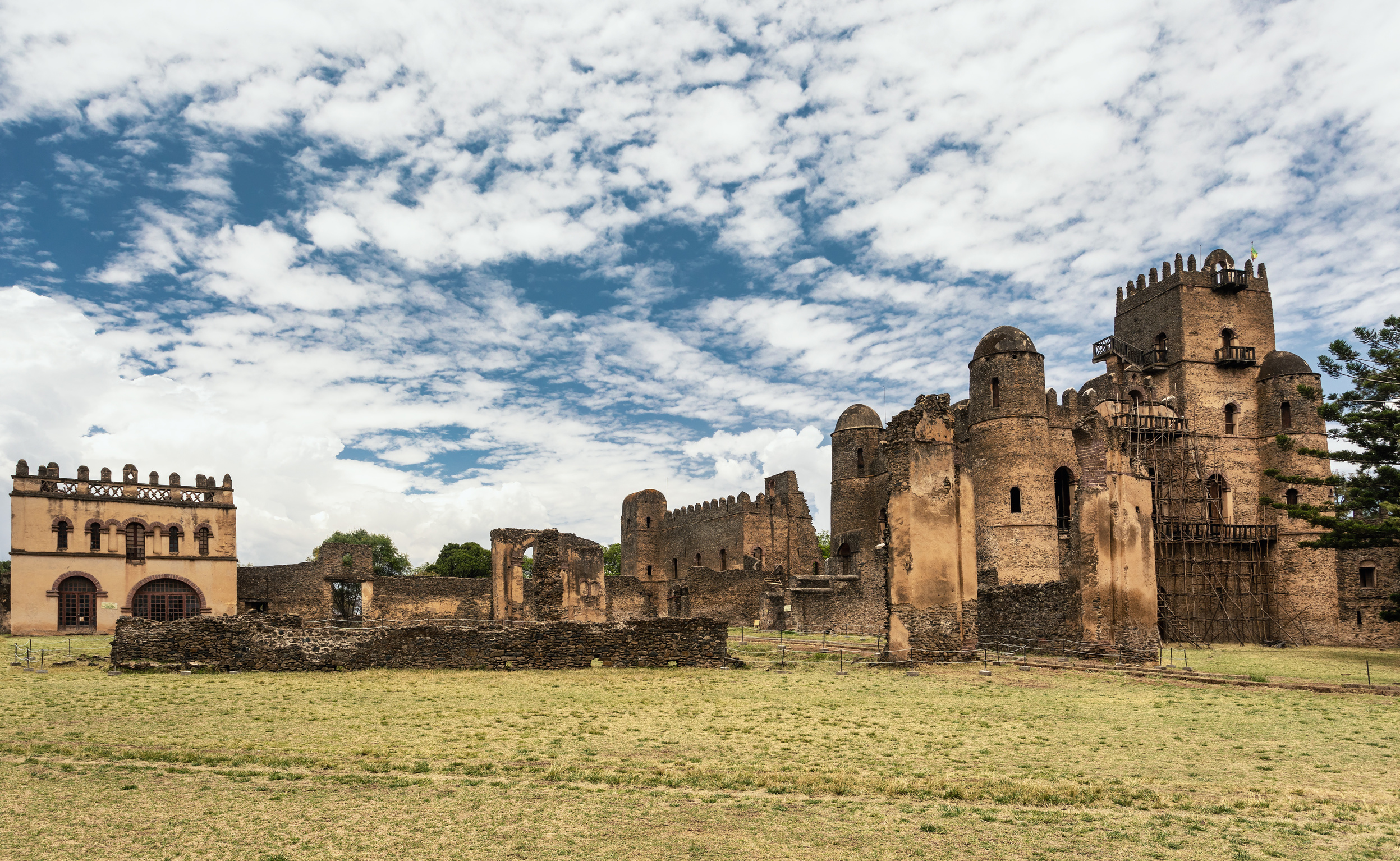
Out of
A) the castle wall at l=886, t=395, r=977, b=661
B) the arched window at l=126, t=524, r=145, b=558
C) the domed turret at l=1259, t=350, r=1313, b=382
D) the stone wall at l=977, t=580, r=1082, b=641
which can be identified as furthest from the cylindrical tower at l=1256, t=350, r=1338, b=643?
the arched window at l=126, t=524, r=145, b=558

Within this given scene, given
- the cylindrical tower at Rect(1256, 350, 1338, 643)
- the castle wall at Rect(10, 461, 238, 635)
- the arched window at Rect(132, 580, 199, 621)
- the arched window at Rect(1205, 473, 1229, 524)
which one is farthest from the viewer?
the arched window at Rect(1205, 473, 1229, 524)

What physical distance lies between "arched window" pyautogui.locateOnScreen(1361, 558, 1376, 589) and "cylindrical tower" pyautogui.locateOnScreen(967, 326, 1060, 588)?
510 inches

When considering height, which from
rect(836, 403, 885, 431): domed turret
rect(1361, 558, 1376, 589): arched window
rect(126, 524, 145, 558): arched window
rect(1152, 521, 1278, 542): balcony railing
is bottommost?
rect(1361, 558, 1376, 589): arched window

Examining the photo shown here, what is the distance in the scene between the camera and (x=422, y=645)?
1964 centimetres

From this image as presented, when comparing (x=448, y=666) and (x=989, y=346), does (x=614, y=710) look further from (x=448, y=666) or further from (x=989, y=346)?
(x=989, y=346)

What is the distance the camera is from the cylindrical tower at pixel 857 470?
50188 mm

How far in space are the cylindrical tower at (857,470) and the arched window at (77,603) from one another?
3504 centimetres

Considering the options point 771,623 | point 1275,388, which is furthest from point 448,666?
point 1275,388

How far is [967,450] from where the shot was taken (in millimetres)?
41625

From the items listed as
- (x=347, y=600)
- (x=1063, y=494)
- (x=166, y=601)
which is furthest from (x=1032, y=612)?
(x=347, y=600)

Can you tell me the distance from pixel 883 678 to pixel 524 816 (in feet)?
40.5

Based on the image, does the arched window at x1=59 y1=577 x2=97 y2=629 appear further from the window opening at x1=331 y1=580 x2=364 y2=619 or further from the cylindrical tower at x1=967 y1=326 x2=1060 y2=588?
the cylindrical tower at x1=967 y1=326 x2=1060 y2=588

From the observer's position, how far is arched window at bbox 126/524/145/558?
3919cm

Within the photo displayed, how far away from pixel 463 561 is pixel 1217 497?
185 feet
